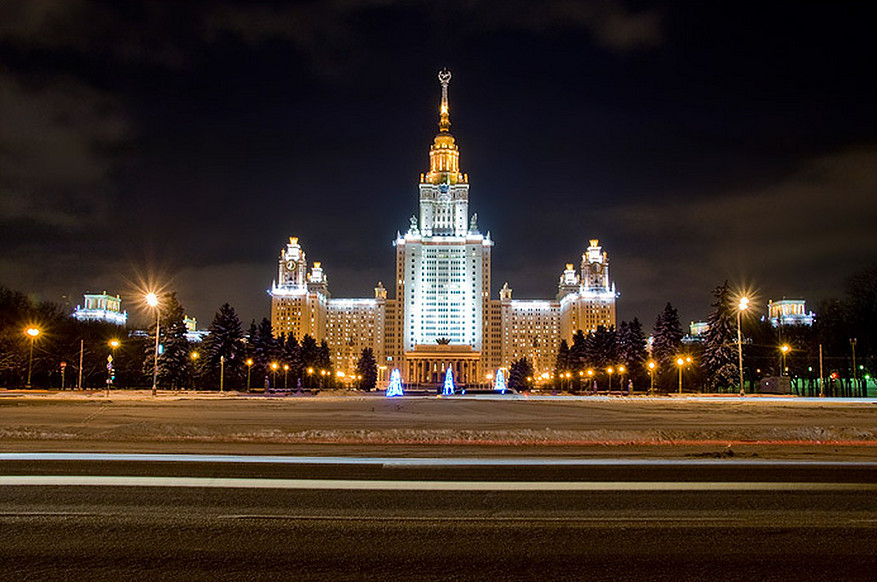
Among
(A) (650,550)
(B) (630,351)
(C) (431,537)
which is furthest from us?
(B) (630,351)

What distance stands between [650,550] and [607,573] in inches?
33.1

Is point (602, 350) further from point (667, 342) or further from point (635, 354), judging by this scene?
point (667, 342)

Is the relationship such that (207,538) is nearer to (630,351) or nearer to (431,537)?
(431,537)

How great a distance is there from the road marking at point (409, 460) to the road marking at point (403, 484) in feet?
6.24

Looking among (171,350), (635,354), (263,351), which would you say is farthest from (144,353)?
(635,354)

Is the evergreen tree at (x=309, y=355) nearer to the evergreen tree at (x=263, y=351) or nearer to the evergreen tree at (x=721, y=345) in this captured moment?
the evergreen tree at (x=263, y=351)

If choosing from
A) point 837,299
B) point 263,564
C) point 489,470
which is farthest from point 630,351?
point 263,564

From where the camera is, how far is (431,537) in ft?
21.2

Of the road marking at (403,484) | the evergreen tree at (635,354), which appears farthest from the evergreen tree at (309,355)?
the road marking at (403,484)

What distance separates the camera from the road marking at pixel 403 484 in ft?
29.6

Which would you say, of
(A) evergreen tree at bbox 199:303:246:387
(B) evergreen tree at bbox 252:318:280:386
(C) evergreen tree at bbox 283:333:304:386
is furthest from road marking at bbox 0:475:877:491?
(C) evergreen tree at bbox 283:333:304:386

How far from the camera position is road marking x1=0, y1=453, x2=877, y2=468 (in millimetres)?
11586

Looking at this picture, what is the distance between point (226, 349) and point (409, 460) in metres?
68.1

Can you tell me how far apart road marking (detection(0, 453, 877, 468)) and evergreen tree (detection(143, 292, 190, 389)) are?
60.5 metres
